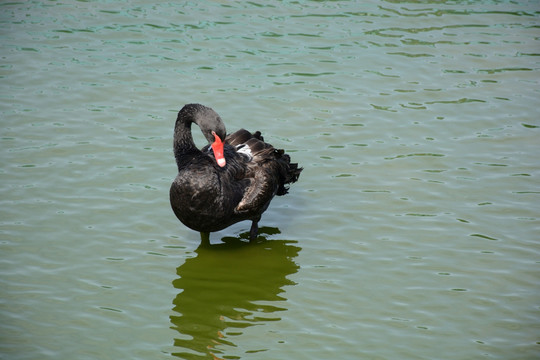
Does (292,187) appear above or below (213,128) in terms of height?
below

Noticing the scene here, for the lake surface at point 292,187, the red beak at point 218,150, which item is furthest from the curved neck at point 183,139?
the lake surface at point 292,187

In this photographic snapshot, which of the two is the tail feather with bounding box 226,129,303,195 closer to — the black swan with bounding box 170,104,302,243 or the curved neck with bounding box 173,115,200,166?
the black swan with bounding box 170,104,302,243

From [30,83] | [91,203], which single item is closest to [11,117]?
[30,83]

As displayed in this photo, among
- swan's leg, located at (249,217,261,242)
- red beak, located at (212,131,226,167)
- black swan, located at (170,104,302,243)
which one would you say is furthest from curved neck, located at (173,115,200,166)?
swan's leg, located at (249,217,261,242)

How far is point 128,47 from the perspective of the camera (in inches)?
512

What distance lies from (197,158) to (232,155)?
0.48m

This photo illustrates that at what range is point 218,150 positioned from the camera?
777 cm

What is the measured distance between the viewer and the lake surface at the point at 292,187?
686 cm

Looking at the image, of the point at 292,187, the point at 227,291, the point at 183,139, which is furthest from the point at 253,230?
the point at 292,187

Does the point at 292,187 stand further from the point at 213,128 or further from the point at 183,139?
the point at 213,128

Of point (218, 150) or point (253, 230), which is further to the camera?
point (253, 230)

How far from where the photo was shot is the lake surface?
270 inches

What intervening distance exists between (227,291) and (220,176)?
1181mm

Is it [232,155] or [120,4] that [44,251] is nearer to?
[232,155]
